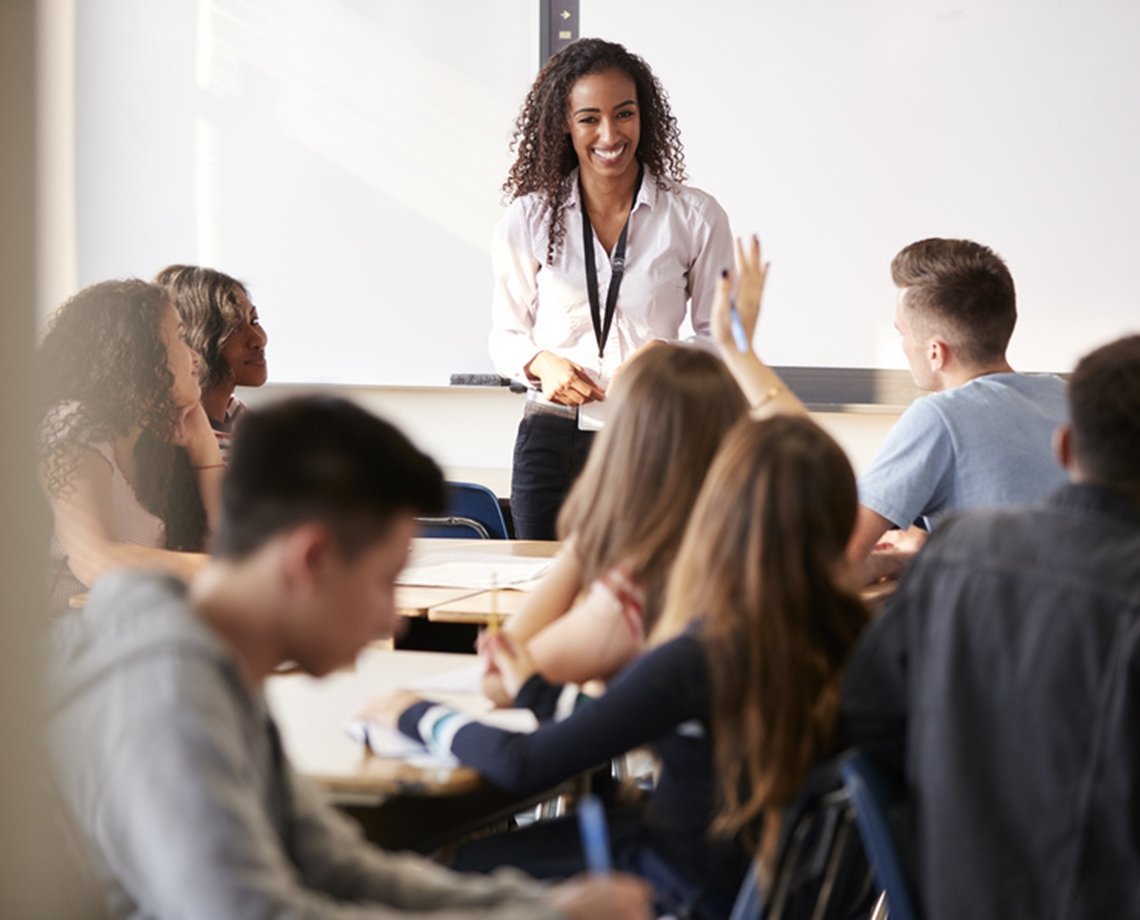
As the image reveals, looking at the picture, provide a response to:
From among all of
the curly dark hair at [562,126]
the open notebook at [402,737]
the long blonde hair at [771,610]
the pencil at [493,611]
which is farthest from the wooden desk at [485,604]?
the curly dark hair at [562,126]

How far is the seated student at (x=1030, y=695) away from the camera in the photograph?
141 centimetres

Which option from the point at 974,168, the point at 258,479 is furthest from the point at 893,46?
the point at 258,479

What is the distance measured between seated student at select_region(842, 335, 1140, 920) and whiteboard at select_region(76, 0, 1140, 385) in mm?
3701

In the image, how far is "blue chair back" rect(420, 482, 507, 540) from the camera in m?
4.12

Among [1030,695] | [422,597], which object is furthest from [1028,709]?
[422,597]

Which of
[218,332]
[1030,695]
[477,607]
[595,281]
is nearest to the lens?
[1030,695]

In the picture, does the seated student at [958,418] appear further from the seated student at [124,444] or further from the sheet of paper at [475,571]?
the seated student at [124,444]

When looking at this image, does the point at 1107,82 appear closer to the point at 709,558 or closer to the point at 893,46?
the point at 893,46

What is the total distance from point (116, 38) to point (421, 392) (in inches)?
77.2

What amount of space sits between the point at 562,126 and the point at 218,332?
1071mm

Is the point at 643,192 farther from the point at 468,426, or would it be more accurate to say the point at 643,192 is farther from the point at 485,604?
the point at 468,426

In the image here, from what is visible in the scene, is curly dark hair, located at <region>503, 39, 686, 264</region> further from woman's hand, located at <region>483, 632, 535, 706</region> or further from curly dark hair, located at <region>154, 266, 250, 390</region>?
woman's hand, located at <region>483, 632, 535, 706</region>

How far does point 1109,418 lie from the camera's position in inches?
61.2

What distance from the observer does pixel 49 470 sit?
8.73 feet
